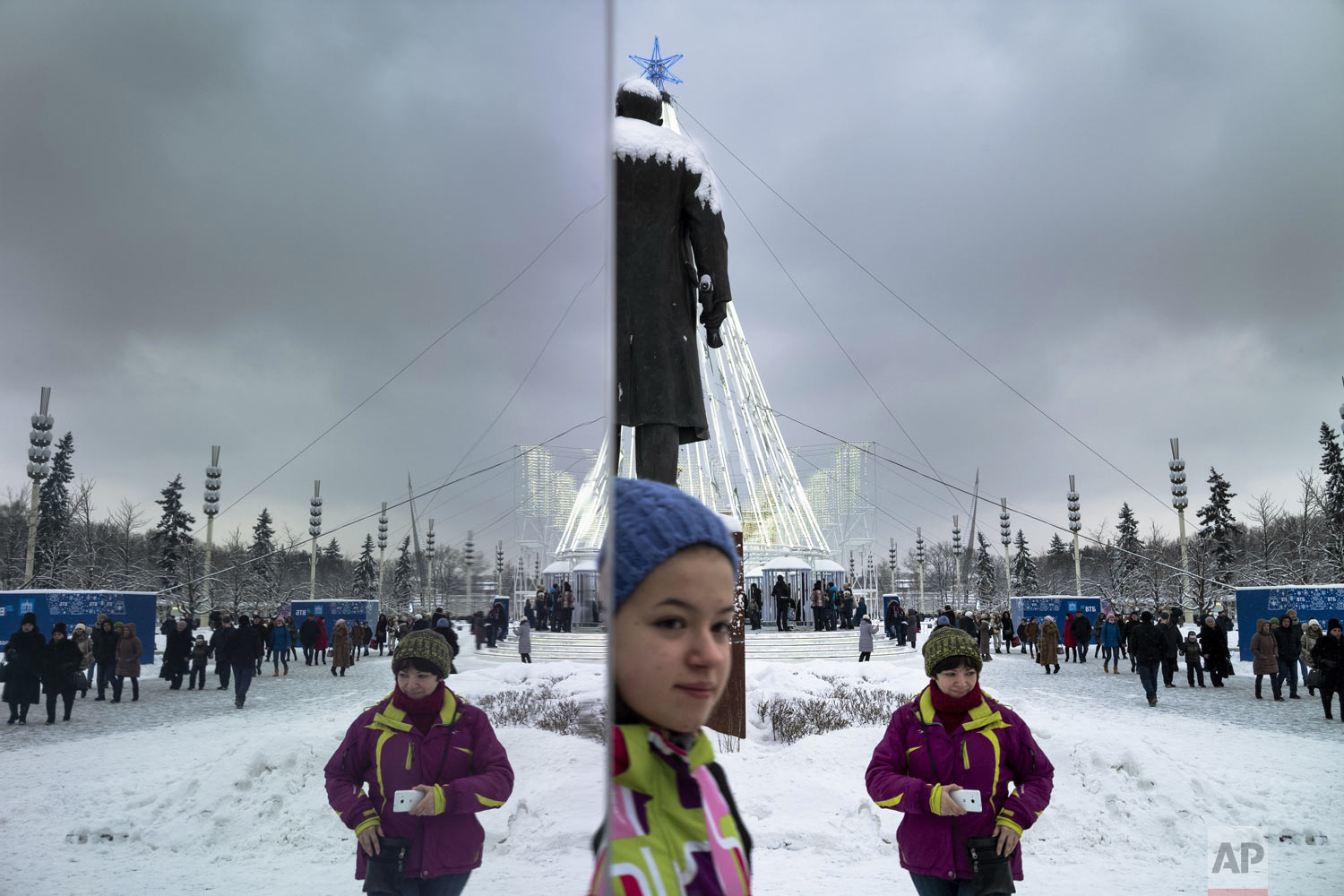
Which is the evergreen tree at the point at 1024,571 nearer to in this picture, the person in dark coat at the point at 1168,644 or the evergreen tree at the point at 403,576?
the person in dark coat at the point at 1168,644

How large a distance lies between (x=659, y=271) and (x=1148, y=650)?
8.50 meters

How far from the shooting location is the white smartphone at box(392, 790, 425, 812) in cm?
116

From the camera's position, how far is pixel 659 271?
7.53ft

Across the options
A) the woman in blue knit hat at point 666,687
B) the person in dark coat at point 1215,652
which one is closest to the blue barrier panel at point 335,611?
the woman in blue knit hat at point 666,687

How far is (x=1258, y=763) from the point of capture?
5.57 meters

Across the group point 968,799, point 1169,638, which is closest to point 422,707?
point 968,799

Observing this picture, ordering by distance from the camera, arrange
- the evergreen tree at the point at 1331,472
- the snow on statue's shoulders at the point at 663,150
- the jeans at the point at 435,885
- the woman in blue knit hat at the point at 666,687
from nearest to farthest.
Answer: the woman in blue knit hat at the point at 666,687, the jeans at the point at 435,885, the snow on statue's shoulders at the point at 663,150, the evergreen tree at the point at 1331,472

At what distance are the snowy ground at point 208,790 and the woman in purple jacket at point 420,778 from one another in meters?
0.04

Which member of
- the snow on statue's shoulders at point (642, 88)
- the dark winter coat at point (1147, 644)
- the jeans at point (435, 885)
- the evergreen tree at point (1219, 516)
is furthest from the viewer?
the evergreen tree at point (1219, 516)

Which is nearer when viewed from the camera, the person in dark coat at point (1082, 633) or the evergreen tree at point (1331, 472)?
the person in dark coat at point (1082, 633)

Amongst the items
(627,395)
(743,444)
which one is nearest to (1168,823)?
(627,395)

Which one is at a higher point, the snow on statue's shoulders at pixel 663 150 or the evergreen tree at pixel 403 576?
the snow on statue's shoulders at pixel 663 150

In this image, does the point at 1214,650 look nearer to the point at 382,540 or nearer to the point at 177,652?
the point at 177,652

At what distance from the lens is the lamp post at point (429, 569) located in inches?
38.9
